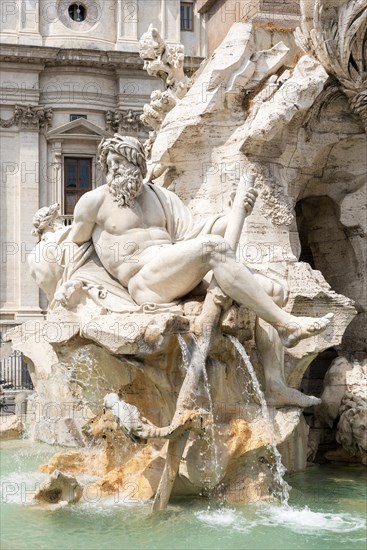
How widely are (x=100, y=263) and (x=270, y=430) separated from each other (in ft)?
6.10

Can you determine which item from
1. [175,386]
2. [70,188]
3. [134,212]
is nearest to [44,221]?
[134,212]

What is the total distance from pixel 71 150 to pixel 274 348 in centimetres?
2164

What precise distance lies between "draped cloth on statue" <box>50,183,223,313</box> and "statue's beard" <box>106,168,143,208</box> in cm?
29

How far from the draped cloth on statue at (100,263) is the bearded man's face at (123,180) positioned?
295mm

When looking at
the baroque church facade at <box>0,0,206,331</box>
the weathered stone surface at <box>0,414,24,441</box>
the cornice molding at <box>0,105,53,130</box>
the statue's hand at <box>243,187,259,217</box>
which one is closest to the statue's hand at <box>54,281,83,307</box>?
the statue's hand at <box>243,187,259,217</box>

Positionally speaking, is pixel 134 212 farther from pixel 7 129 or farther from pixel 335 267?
pixel 7 129

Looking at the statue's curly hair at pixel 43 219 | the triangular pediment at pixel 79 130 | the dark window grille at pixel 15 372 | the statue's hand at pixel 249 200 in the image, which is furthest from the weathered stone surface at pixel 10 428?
the triangular pediment at pixel 79 130

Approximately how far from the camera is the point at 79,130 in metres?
27.8

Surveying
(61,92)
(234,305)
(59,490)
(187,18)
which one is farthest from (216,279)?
(187,18)

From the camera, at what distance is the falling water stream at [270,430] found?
6793 mm

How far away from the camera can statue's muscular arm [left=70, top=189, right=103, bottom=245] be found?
717 centimetres

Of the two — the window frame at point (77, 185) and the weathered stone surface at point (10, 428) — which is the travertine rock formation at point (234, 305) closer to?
the weathered stone surface at point (10, 428)

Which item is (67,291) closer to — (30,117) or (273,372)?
(273,372)

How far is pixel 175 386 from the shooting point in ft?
22.4
